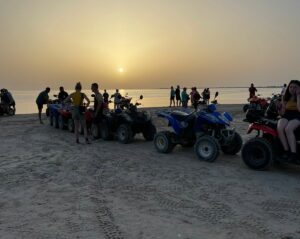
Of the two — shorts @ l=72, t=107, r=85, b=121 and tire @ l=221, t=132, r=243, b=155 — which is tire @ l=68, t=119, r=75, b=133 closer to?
shorts @ l=72, t=107, r=85, b=121

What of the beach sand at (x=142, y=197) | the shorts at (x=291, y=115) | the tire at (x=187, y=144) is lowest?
the beach sand at (x=142, y=197)

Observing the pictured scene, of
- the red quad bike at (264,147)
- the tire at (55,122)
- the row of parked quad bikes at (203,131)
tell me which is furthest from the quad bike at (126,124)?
the red quad bike at (264,147)

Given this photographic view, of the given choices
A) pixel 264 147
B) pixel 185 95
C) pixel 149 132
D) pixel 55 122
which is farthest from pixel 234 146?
pixel 185 95

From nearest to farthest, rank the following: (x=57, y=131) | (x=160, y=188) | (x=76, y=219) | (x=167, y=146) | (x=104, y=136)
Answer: (x=76, y=219), (x=160, y=188), (x=167, y=146), (x=104, y=136), (x=57, y=131)

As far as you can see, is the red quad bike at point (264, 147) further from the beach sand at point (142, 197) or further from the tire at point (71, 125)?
the tire at point (71, 125)

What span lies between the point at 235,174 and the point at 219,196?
1513 millimetres

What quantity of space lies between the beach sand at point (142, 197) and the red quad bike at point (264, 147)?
0.75 ft

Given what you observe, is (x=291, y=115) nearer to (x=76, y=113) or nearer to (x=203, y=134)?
(x=203, y=134)

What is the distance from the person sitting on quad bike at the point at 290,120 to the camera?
22.6 feet

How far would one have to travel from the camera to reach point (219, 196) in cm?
585

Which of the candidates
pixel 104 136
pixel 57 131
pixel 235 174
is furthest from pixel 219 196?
pixel 57 131

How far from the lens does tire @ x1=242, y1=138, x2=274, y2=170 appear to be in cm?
728

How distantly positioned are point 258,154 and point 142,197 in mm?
2826

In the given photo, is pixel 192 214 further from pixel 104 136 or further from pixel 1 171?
pixel 104 136
